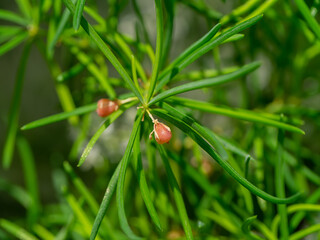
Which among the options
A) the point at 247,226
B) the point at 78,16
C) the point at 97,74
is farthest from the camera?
the point at 97,74

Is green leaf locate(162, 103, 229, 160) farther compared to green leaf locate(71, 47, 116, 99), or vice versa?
green leaf locate(71, 47, 116, 99)

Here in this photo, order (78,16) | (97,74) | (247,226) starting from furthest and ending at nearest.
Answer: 1. (97,74)
2. (247,226)
3. (78,16)

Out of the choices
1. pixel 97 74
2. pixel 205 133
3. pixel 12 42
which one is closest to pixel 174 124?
pixel 205 133

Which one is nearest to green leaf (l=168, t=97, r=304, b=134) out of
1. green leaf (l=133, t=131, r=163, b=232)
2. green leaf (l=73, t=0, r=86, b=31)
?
green leaf (l=133, t=131, r=163, b=232)

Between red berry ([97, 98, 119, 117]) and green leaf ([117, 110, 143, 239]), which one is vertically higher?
red berry ([97, 98, 119, 117])

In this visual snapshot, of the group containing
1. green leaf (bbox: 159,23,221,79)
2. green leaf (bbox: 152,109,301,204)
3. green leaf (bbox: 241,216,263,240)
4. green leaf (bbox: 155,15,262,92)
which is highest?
green leaf (bbox: 159,23,221,79)

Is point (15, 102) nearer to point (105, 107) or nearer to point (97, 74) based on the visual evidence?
point (97, 74)

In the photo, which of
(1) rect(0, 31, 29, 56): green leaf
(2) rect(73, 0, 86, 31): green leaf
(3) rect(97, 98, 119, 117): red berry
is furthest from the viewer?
(1) rect(0, 31, 29, 56): green leaf

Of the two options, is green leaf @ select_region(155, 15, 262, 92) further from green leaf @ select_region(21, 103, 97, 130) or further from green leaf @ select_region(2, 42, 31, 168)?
green leaf @ select_region(2, 42, 31, 168)

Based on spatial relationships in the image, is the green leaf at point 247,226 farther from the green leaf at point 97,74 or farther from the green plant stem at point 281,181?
the green leaf at point 97,74

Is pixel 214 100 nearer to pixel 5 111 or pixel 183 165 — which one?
pixel 183 165
